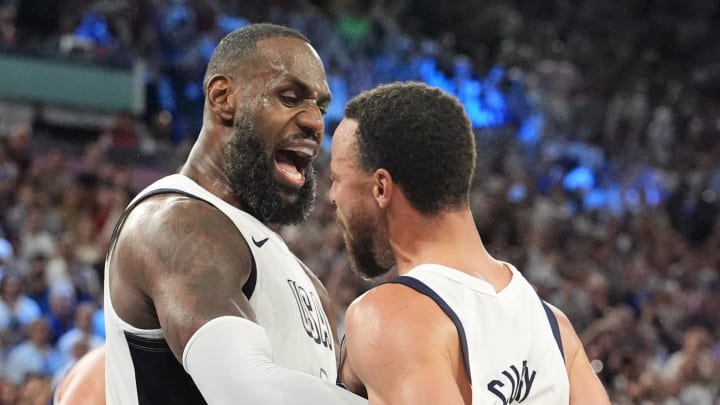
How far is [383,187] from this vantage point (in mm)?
2211

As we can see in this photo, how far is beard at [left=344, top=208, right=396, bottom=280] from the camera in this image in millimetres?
2283

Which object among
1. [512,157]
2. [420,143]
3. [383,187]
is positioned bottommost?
[383,187]

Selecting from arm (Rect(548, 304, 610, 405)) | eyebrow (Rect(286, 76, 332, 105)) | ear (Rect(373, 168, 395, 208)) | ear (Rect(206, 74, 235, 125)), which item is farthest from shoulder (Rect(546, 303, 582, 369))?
ear (Rect(206, 74, 235, 125))

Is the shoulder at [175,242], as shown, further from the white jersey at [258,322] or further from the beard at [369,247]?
the beard at [369,247]

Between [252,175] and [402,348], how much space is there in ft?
3.09

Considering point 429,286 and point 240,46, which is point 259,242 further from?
point 429,286

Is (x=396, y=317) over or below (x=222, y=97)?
below

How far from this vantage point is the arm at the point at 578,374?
2.29 metres

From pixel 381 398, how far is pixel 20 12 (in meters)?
9.06

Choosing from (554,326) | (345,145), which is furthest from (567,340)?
(345,145)

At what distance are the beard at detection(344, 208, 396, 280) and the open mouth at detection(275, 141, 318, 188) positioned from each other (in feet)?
1.78

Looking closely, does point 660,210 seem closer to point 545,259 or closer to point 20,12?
point 545,259

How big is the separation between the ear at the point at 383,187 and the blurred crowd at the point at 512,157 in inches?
184

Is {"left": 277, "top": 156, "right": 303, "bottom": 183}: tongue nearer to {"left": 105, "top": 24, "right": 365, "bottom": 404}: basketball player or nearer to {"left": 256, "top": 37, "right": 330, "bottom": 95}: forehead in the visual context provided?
{"left": 105, "top": 24, "right": 365, "bottom": 404}: basketball player
